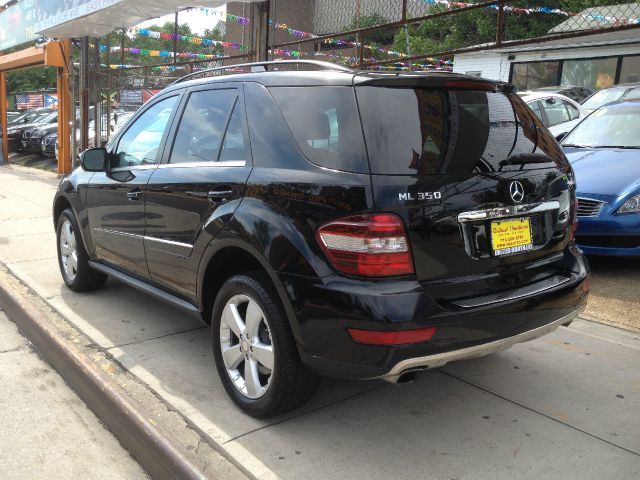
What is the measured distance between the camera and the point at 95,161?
15.1 ft

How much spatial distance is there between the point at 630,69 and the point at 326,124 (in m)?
17.3

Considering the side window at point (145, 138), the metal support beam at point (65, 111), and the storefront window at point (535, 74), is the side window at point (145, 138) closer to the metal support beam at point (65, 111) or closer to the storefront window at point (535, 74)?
the metal support beam at point (65, 111)

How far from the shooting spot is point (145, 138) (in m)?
4.36

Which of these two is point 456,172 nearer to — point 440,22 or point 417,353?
point 417,353

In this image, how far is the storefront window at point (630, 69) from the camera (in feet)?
55.4

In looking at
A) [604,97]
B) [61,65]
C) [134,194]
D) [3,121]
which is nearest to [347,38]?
[604,97]

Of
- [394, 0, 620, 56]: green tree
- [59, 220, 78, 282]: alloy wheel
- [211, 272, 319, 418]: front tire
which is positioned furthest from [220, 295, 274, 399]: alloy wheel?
[394, 0, 620, 56]: green tree

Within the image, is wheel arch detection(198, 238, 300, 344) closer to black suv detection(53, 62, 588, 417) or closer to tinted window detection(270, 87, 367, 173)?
black suv detection(53, 62, 588, 417)

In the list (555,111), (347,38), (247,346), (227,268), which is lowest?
(247,346)

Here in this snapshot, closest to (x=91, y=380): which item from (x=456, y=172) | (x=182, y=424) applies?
(x=182, y=424)

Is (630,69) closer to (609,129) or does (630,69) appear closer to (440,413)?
(609,129)

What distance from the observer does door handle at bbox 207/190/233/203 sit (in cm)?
322

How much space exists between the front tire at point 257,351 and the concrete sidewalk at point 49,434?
2.15 feet

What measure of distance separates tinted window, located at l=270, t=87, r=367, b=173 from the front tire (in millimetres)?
716
